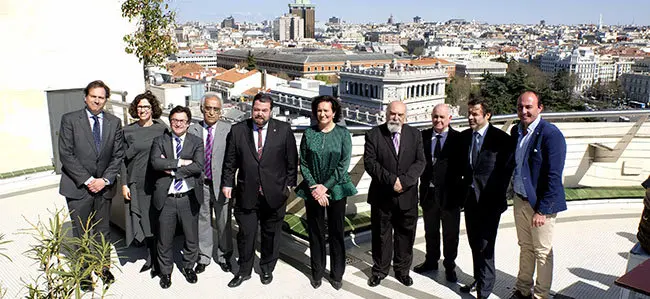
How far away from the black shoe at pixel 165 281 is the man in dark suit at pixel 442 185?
1.71 meters

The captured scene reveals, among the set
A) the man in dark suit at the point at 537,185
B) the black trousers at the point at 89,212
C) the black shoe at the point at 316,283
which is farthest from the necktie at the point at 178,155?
the man in dark suit at the point at 537,185

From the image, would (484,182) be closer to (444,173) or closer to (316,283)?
(444,173)

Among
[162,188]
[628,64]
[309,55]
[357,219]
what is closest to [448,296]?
[357,219]

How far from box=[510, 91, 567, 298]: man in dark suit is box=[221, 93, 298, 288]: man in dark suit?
137 cm

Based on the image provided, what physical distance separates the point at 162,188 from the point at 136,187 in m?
0.32

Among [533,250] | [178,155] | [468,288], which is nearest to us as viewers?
[533,250]

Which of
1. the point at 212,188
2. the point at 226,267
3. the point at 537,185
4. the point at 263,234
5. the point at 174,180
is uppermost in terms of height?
the point at 537,185

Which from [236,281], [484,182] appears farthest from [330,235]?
[484,182]

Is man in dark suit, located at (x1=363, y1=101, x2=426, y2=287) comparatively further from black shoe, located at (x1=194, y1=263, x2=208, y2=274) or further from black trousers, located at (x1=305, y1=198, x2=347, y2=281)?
black shoe, located at (x1=194, y1=263, x2=208, y2=274)

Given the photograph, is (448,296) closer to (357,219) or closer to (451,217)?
(451,217)

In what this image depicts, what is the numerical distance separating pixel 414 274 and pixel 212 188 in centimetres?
148

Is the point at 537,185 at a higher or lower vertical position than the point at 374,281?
higher

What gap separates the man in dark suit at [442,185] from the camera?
334 cm

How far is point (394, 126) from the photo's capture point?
3.28 metres
